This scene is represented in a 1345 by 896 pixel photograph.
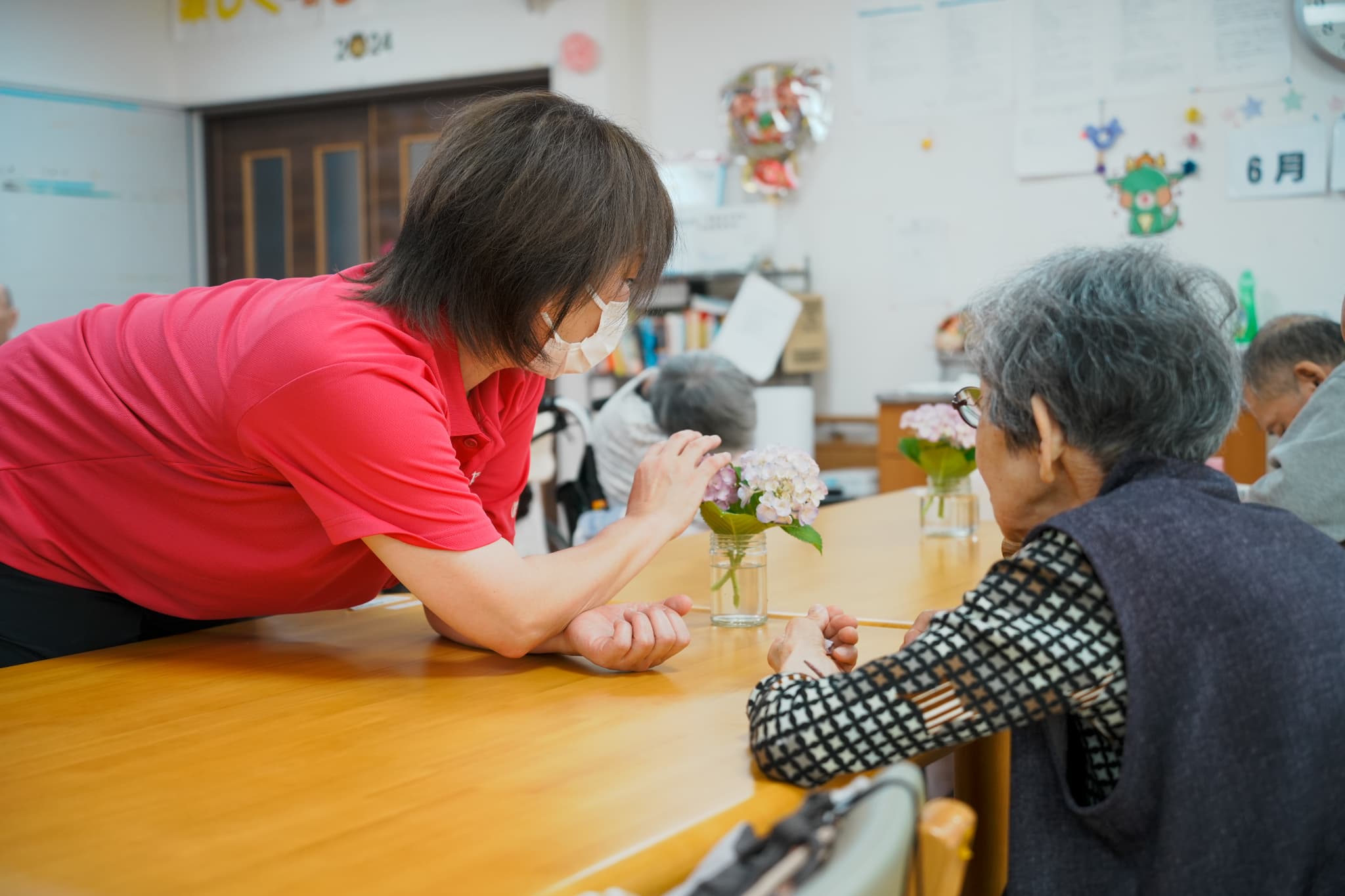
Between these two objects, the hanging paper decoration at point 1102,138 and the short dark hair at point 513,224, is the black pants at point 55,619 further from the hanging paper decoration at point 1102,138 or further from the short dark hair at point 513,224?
the hanging paper decoration at point 1102,138

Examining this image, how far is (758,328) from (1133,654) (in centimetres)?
444

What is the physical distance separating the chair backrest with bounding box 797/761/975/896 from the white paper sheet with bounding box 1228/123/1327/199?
4.40m

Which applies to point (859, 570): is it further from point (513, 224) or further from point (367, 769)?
point (367, 769)

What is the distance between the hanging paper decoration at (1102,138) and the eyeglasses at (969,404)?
3802 mm

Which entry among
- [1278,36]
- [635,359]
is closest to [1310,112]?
[1278,36]

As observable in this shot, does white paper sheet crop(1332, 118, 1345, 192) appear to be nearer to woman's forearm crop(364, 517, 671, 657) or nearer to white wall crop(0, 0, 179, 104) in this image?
woman's forearm crop(364, 517, 671, 657)

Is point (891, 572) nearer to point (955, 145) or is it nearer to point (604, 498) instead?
point (604, 498)

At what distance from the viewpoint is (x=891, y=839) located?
2.24ft

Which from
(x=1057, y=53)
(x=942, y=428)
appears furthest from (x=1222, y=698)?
(x=1057, y=53)

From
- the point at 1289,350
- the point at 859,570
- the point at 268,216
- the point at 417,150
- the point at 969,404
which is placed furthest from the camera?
the point at 268,216

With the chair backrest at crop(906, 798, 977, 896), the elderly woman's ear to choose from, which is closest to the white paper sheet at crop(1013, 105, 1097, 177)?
the elderly woman's ear

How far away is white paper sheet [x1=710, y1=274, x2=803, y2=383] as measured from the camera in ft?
17.5

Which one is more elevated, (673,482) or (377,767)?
(673,482)

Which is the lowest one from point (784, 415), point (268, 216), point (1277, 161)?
point (784, 415)
